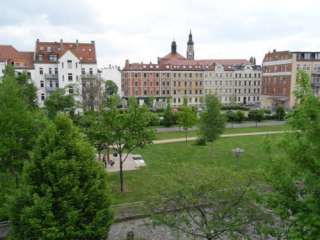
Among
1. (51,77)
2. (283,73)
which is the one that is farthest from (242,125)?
(51,77)

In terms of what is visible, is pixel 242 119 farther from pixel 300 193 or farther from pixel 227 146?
pixel 300 193

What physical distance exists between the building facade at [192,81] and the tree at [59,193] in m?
68.2

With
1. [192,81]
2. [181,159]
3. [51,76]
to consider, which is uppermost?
[192,81]

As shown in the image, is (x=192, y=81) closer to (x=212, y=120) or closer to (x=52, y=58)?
(x=52, y=58)

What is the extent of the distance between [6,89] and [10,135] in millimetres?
2022

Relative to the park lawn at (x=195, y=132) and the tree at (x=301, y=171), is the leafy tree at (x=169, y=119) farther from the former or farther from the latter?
the tree at (x=301, y=171)

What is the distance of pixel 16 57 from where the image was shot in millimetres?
49875

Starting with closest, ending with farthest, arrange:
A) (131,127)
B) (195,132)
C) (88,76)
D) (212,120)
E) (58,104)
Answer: (131,127)
(212,120)
(58,104)
(195,132)
(88,76)

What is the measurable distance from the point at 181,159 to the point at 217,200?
15079 millimetres

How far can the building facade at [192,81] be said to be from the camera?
7831 cm

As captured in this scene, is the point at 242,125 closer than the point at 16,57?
Yes

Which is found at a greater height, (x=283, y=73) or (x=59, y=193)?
(x=283, y=73)

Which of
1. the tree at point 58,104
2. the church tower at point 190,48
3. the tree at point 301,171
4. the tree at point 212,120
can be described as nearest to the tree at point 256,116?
the tree at point 212,120

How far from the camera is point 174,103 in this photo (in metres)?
81.1
